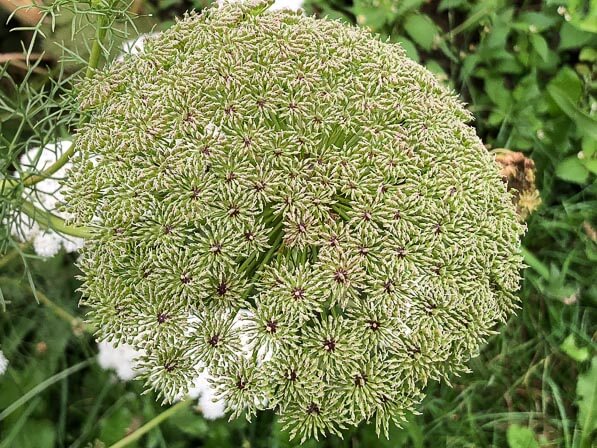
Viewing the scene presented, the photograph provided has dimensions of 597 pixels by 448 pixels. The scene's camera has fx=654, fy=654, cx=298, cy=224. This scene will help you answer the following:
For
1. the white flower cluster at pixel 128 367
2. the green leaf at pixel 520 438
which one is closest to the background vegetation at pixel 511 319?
the green leaf at pixel 520 438

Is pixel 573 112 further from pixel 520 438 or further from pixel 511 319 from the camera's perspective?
pixel 520 438

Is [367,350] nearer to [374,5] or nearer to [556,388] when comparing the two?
[556,388]

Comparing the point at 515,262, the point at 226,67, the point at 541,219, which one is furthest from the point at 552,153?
the point at 226,67

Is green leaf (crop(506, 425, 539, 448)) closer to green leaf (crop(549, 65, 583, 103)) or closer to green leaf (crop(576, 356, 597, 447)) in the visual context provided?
green leaf (crop(576, 356, 597, 447))

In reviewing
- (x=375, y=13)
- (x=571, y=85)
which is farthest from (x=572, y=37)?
(x=375, y=13)

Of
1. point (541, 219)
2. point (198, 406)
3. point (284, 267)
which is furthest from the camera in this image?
point (541, 219)

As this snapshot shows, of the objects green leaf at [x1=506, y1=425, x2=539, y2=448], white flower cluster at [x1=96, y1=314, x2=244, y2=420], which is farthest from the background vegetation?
white flower cluster at [x1=96, y1=314, x2=244, y2=420]
